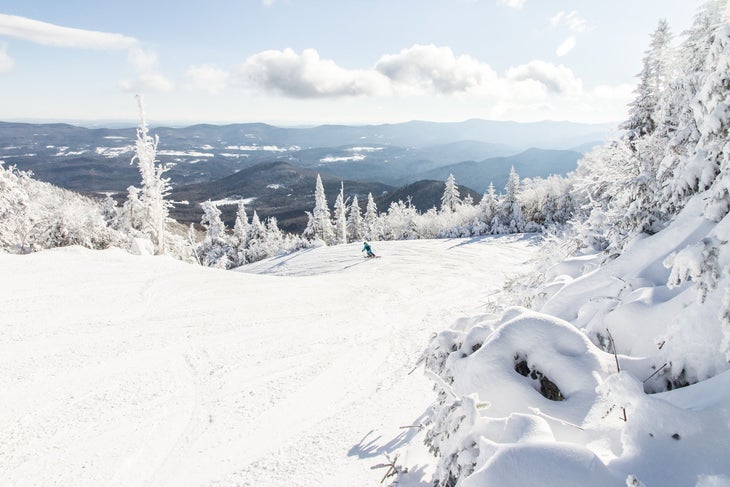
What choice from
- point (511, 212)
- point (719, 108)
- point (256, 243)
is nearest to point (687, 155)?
point (719, 108)

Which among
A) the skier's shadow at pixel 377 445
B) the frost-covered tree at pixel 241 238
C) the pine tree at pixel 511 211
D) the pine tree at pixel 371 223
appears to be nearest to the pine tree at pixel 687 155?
the skier's shadow at pixel 377 445

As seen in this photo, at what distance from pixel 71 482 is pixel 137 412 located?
1302 mm

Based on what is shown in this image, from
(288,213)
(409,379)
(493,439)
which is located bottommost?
(288,213)

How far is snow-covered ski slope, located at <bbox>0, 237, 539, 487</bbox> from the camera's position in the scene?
4.59m

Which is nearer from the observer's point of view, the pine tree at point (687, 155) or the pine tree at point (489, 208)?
the pine tree at point (687, 155)

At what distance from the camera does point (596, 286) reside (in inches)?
179

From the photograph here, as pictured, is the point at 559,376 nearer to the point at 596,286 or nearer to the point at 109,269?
the point at 596,286

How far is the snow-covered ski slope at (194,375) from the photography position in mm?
4586

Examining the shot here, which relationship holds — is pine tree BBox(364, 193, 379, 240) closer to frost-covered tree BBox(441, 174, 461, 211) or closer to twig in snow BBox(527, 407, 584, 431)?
frost-covered tree BBox(441, 174, 461, 211)

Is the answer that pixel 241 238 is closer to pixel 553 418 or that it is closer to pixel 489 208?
pixel 489 208

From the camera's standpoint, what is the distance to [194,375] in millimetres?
6664

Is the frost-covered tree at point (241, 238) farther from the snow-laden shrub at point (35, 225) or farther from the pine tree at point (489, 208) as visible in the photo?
the snow-laden shrub at point (35, 225)

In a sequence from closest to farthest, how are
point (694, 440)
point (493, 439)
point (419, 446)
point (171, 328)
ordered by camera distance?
point (694, 440) → point (493, 439) → point (419, 446) → point (171, 328)

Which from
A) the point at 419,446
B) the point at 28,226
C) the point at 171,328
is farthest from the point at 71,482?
the point at 28,226
